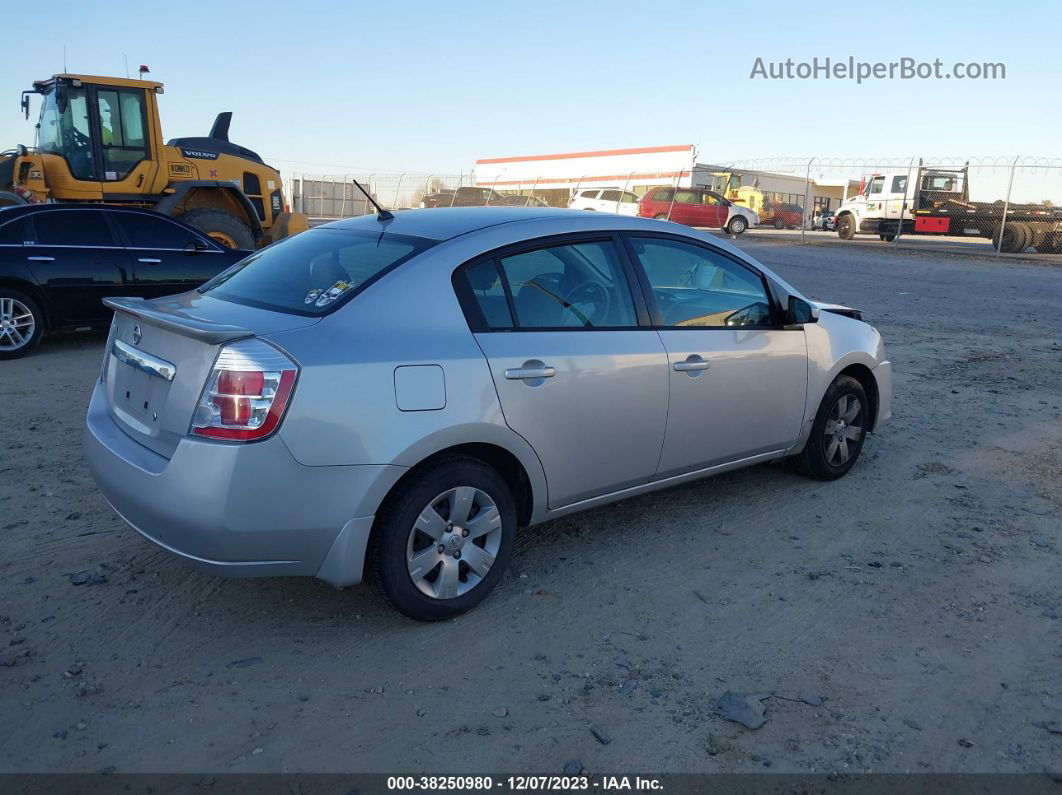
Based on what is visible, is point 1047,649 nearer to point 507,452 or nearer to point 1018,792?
point 1018,792

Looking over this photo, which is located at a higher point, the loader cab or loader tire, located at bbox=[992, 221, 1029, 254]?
the loader cab

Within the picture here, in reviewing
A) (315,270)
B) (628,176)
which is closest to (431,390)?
(315,270)

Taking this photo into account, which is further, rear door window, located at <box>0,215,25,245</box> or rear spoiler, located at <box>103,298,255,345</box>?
rear door window, located at <box>0,215,25,245</box>

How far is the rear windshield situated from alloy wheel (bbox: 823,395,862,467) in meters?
2.84

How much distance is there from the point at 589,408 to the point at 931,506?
2.39m

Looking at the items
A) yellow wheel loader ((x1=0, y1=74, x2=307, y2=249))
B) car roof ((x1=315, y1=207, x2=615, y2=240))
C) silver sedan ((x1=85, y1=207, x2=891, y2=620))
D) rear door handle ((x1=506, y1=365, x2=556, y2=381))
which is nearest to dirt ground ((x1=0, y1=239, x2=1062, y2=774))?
silver sedan ((x1=85, y1=207, x2=891, y2=620))

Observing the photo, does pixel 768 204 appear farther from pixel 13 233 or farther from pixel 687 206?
pixel 13 233

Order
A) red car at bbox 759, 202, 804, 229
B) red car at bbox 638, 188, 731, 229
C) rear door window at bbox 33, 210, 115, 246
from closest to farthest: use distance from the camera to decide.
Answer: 1. rear door window at bbox 33, 210, 115, 246
2. red car at bbox 638, 188, 731, 229
3. red car at bbox 759, 202, 804, 229

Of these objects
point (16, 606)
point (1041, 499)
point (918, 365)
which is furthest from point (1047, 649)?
point (918, 365)

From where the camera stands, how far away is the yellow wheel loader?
12.4 meters

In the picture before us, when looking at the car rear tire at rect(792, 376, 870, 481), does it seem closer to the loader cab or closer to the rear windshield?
the rear windshield

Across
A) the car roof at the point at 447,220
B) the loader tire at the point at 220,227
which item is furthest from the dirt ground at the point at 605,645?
the loader tire at the point at 220,227

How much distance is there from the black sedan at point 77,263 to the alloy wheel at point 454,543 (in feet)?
21.3

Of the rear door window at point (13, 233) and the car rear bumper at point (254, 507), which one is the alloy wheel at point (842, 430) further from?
the rear door window at point (13, 233)
